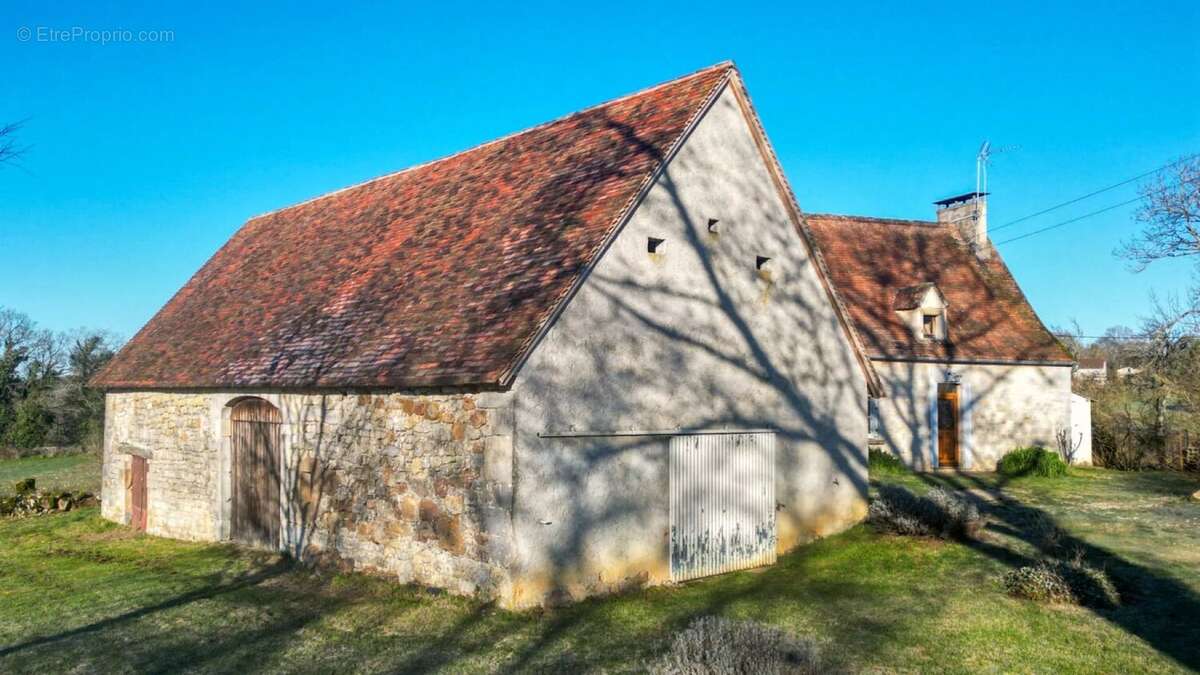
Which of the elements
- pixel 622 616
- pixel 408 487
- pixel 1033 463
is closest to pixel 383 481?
pixel 408 487

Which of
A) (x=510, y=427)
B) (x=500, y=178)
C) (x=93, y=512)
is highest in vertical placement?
(x=500, y=178)

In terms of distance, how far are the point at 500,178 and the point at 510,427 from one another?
19.5 feet

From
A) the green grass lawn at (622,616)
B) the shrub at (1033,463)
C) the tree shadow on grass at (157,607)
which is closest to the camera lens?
the green grass lawn at (622,616)

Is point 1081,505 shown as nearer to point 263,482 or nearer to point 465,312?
point 465,312

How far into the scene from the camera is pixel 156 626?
10.1 m

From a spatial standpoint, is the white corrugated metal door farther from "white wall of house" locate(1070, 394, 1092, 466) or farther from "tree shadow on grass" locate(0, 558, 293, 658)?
"white wall of house" locate(1070, 394, 1092, 466)

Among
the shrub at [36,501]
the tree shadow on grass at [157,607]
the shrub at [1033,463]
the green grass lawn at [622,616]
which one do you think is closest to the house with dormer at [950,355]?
the shrub at [1033,463]

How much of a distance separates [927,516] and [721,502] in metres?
3.60

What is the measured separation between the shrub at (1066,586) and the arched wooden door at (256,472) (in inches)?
410

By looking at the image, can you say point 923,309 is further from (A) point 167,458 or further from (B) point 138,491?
(B) point 138,491

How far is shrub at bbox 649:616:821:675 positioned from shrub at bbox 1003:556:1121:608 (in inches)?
162

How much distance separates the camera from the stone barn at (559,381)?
402 inches

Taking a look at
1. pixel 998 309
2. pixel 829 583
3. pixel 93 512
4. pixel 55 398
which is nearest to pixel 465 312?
pixel 829 583

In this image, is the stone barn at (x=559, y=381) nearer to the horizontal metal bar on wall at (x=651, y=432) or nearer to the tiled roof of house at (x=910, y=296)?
the horizontal metal bar on wall at (x=651, y=432)
